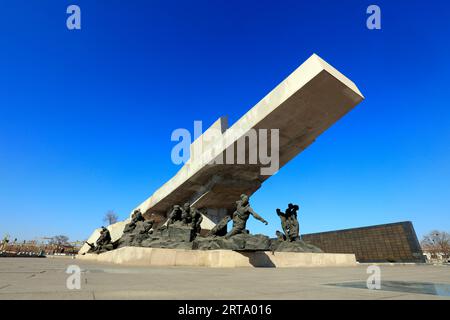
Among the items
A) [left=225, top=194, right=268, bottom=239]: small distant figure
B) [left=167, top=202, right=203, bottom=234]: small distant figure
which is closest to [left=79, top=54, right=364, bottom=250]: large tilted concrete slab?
[left=167, top=202, right=203, bottom=234]: small distant figure

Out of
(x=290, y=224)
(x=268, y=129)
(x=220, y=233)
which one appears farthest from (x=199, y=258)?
(x=268, y=129)

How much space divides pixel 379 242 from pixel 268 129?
15483mm

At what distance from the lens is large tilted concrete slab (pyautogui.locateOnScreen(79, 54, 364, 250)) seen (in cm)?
1075

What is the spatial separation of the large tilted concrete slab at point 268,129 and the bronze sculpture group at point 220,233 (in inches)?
138

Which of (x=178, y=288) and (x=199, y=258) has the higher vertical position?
(x=178, y=288)

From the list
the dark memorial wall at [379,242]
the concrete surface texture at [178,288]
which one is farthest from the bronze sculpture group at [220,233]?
the dark memorial wall at [379,242]

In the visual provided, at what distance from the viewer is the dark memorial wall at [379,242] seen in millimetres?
19938

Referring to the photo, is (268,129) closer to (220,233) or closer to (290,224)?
(290,224)

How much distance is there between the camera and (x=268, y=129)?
12602mm

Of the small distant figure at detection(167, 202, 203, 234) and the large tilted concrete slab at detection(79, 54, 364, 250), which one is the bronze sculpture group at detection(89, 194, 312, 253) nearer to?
the small distant figure at detection(167, 202, 203, 234)

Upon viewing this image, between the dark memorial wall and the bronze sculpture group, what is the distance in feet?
39.7

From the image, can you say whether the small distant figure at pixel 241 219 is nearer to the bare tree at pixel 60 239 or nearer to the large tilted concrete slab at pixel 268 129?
the large tilted concrete slab at pixel 268 129
